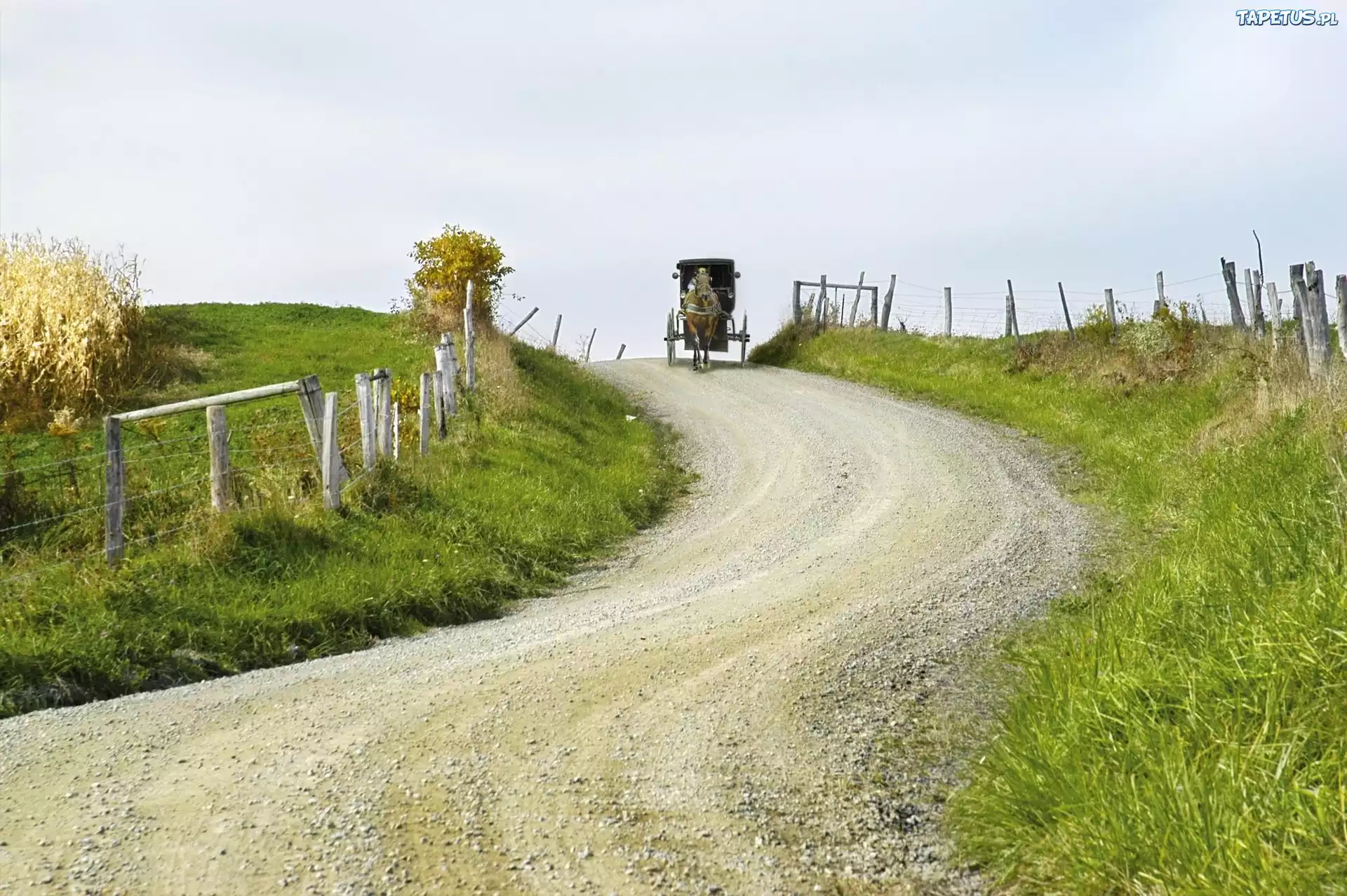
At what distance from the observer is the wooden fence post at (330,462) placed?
10.1 m

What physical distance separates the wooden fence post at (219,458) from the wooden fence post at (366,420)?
163 centimetres

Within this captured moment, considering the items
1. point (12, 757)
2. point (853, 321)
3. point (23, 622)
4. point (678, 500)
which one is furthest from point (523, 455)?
point (853, 321)

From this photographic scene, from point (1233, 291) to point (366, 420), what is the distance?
17697mm

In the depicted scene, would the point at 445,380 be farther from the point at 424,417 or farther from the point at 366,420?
the point at 366,420

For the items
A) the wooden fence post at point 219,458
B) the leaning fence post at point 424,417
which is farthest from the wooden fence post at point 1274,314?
the wooden fence post at point 219,458

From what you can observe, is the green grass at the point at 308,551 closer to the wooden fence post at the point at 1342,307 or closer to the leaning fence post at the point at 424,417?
the leaning fence post at the point at 424,417

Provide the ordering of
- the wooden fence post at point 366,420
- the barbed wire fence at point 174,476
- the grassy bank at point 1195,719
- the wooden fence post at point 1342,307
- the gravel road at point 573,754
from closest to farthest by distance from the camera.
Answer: the grassy bank at point 1195,719 → the gravel road at point 573,754 → the barbed wire fence at point 174,476 → the wooden fence post at point 366,420 → the wooden fence post at point 1342,307

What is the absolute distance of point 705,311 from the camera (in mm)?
27516

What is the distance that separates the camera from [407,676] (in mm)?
6816

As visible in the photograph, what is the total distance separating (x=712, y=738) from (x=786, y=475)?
974 cm

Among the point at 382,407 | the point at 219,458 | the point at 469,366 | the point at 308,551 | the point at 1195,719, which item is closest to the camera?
the point at 1195,719

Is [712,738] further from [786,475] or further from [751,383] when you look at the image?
[751,383]

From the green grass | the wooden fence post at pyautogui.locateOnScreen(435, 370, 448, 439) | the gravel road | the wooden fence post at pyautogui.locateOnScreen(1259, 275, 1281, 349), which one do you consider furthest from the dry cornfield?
the wooden fence post at pyautogui.locateOnScreen(1259, 275, 1281, 349)

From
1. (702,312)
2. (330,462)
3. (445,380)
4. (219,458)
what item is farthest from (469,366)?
(702,312)
